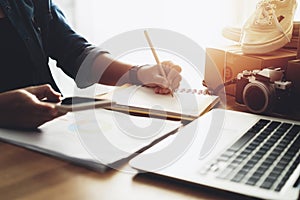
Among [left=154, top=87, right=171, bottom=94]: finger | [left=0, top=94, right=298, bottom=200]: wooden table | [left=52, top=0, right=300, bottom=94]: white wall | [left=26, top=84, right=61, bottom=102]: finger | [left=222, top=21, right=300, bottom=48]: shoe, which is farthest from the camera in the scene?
[left=52, top=0, right=300, bottom=94]: white wall

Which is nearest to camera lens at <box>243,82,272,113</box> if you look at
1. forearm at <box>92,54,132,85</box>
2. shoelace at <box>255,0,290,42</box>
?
shoelace at <box>255,0,290,42</box>

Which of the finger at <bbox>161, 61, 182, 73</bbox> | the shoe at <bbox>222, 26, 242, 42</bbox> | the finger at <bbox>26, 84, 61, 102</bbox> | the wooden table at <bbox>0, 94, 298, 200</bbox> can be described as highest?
the shoe at <bbox>222, 26, 242, 42</bbox>

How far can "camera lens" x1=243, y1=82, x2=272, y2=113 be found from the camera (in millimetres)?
959

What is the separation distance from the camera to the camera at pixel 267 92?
964mm

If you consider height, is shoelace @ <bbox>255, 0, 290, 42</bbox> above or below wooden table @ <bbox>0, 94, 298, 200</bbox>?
above

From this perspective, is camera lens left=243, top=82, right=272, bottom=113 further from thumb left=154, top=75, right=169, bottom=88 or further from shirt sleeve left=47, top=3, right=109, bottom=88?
shirt sleeve left=47, top=3, right=109, bottom=88

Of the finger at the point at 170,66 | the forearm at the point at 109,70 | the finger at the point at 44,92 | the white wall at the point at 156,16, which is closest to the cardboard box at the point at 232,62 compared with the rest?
the finger at the point at 170,66

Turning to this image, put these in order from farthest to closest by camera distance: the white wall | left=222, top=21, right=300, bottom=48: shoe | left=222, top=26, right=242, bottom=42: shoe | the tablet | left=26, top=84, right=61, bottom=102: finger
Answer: the white wall < left=222, top=26, right=242, bottom=42: shoe < left=222, top=21, right=300, bottom=48: shoe < left=26, top=84, right=61, bottom=102: finger < the tablet

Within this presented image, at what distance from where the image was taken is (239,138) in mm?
767

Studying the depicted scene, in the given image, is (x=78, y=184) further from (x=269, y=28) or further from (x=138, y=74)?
(x=269, y=28)

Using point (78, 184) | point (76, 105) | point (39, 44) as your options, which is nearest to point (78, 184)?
point (78, 184)

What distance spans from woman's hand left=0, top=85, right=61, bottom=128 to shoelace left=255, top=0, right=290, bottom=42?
25.9 inches

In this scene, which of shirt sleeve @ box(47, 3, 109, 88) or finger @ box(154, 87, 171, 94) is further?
shirt sleeve @ box(47, 3, 109, 88)

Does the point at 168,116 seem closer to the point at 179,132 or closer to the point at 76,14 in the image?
the point at 179,132
